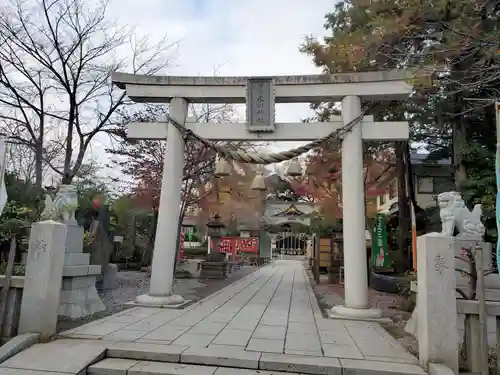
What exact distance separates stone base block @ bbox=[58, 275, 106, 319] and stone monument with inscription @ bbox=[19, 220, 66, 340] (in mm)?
1659

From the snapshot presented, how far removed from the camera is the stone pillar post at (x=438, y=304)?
402 centimetres

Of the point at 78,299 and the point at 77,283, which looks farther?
the point at 77,283

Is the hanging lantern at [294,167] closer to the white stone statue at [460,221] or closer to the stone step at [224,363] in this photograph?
the white stone statue at [460,221]

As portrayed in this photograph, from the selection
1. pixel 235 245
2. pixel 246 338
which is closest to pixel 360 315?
pixel 246 338

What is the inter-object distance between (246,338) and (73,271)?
3375mm

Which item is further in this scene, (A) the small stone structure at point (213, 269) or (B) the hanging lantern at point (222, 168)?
(A) the small stone structure at point (213, 269)

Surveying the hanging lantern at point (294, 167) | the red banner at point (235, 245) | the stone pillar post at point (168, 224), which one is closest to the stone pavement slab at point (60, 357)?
the stone pillar post at point (168, 224)

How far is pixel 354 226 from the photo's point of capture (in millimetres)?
7281

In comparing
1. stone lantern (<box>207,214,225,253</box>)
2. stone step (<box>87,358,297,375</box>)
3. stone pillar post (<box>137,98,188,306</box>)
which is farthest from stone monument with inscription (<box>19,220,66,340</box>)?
stone lantern (<box>207,214,225,253</box>)

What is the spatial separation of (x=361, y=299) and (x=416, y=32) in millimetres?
6443

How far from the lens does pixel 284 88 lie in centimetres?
799

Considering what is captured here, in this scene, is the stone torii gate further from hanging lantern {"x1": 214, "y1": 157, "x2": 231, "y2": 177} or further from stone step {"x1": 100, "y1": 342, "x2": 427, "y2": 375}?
stone step {"x1": 100, "y1": 342, "x2": 427, "y2": 375}

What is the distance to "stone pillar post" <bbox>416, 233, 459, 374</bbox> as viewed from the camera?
402 cm

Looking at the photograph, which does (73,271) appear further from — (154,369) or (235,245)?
(235,245)
